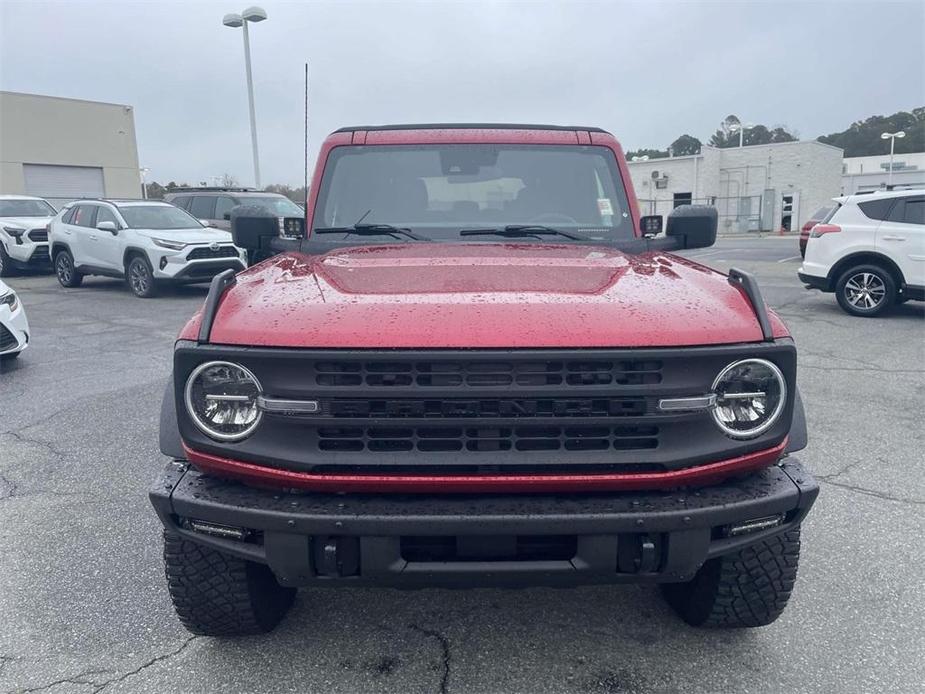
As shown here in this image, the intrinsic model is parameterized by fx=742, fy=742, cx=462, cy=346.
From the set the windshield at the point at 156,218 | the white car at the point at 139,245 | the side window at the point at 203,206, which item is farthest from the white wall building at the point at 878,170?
the white car at the point at 139,245

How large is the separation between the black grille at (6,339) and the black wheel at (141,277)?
5.60 m

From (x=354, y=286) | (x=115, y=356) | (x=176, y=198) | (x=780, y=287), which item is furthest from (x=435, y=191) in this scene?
(x=176, y=198)

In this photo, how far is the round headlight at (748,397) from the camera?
2248mm

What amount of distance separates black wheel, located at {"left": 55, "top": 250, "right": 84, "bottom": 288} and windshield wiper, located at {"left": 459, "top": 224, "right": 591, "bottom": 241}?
44.1ft

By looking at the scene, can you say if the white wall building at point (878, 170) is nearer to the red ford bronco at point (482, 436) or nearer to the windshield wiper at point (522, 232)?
the windshield wiper at point (522, 232)

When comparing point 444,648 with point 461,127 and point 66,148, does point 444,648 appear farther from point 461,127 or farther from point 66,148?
point 66,148

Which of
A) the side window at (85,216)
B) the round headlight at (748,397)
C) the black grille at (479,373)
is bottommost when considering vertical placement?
the round headlight at (748,397)

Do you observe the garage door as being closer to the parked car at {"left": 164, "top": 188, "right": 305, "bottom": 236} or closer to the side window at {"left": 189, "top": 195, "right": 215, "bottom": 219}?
the parked car at {"left": 164, "top": 188, "right": 305, "bottom": 236}

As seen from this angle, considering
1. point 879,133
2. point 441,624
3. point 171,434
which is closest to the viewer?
point 171,434

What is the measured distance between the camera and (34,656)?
271 cm

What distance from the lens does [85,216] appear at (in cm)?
1416

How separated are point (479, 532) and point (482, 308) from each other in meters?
0.66

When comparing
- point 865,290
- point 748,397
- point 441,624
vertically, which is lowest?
point 441,624

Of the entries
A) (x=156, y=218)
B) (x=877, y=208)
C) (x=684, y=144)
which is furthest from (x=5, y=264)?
(x=684, y=144)
